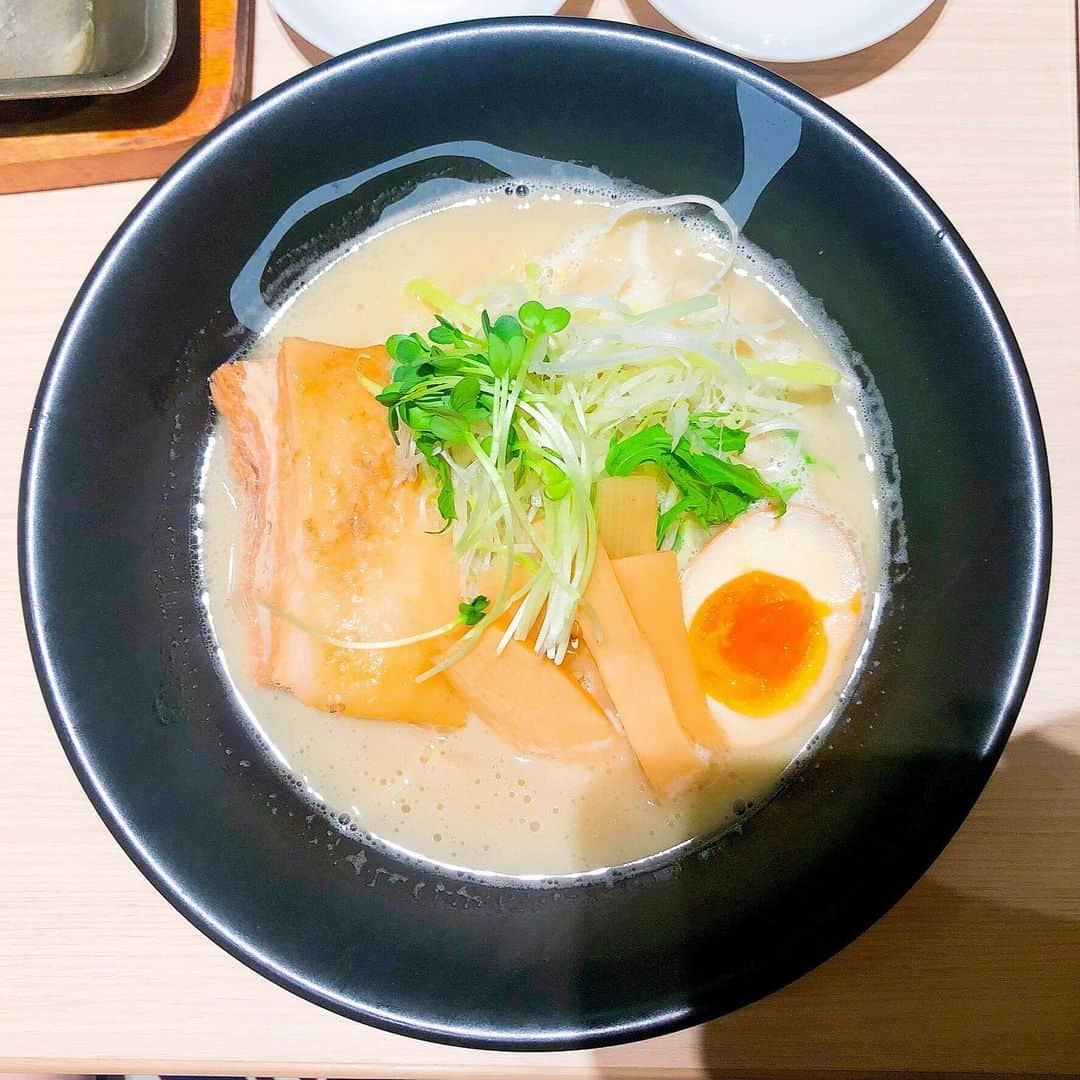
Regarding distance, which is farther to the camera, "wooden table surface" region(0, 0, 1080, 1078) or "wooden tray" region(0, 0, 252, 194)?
"wooden tray" region(0, 0, 252, 194)

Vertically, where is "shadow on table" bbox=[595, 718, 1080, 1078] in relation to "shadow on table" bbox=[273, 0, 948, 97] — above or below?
below

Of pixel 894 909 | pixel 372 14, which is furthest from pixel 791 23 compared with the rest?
pixel 894 909

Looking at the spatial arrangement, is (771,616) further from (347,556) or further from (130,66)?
(130,66)

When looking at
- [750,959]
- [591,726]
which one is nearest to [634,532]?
[591,726]

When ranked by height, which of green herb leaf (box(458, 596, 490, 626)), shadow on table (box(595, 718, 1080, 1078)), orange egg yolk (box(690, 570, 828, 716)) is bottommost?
shadow on table (box(595, 718, 1080, 1078))

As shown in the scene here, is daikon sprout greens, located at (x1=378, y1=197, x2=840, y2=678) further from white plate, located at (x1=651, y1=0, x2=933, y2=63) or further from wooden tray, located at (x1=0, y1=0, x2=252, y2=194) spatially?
wooden tray, located at (x1=0, y1=0, x2=252, y2=194)

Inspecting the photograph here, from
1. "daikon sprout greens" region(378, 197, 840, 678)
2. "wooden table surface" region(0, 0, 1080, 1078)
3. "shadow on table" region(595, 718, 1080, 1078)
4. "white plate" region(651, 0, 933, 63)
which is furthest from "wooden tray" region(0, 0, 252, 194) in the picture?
"shadow on table" region(595, 718, 1080, 1078)
